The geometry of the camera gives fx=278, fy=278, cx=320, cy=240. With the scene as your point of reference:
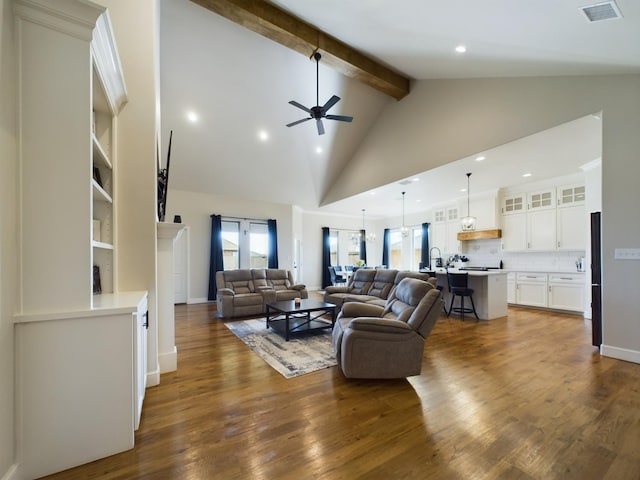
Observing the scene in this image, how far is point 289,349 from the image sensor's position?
11.6 ft

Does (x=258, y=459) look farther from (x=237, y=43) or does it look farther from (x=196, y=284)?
(x=196, y=284)

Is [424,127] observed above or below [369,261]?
above

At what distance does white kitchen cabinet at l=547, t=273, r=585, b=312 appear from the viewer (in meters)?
5.50

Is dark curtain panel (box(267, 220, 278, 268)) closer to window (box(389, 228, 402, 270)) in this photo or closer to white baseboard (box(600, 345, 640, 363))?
window (box(389, 228, 402, 270))

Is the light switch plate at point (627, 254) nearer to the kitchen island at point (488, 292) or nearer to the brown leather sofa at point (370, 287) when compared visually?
the kitchen island at point (488, 292)

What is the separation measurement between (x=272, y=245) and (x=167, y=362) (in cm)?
560

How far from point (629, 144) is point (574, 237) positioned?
3.31m

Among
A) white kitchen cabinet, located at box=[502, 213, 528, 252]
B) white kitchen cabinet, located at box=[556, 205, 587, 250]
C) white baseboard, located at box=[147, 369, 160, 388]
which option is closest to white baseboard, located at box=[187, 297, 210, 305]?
white baseboard, located at box=[147, 369, 160, 388]

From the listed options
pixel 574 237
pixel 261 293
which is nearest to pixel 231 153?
pixel 261 293

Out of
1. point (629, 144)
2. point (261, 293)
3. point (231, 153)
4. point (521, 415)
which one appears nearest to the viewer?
point (521, 415)

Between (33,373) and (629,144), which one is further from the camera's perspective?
(629,144)

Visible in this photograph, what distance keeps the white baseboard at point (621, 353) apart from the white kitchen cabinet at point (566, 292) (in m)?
2.81

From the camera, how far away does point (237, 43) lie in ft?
15.1

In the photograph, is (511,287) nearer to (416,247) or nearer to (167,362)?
(416,247)
